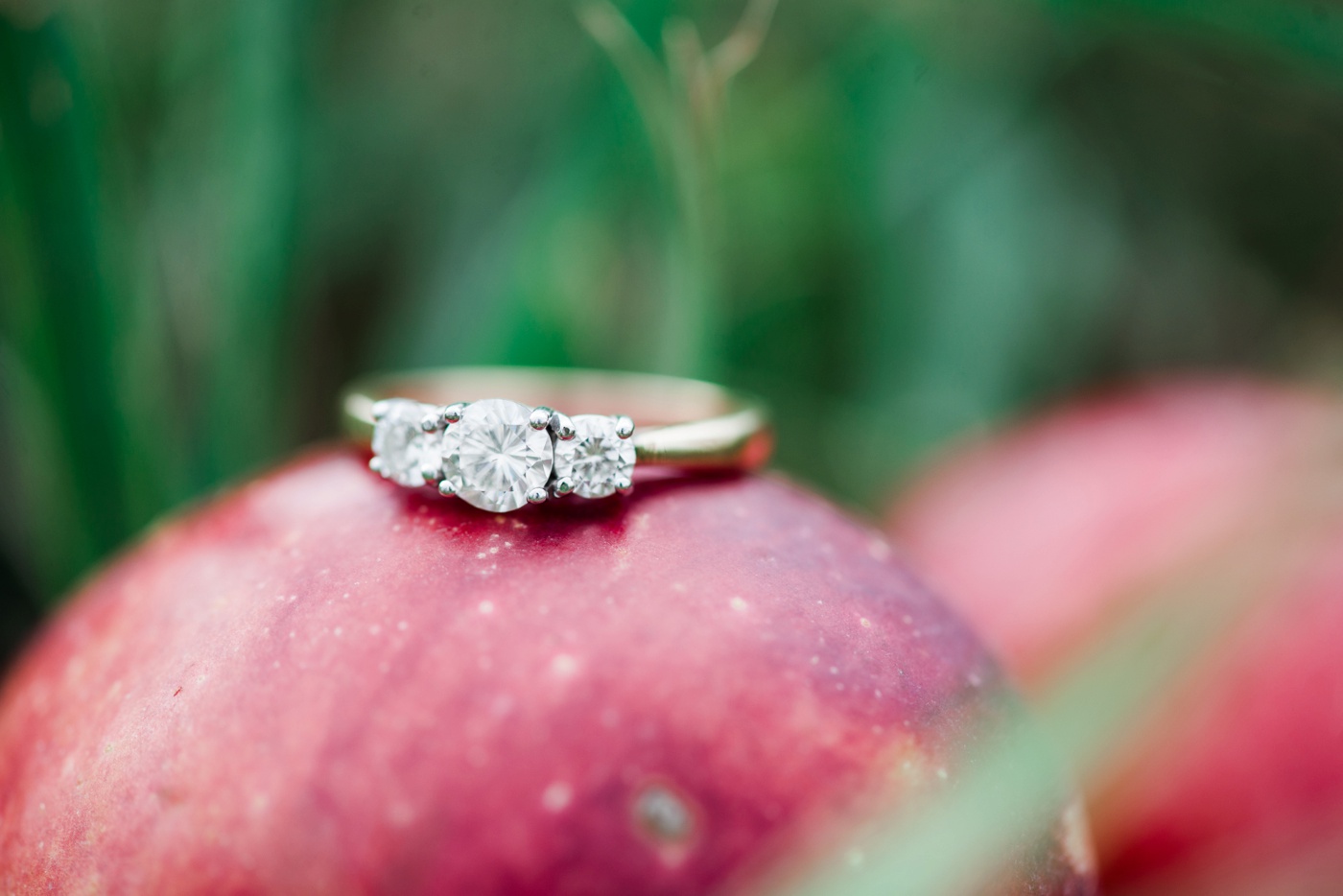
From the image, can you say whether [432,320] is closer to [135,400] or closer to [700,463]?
[135,400]

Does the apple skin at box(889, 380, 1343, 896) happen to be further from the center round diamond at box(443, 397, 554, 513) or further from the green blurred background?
the center round diamond at box(443, 397, 554, 513)

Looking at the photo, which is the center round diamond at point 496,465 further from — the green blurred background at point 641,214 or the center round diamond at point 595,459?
the green blurred background at point 641,214

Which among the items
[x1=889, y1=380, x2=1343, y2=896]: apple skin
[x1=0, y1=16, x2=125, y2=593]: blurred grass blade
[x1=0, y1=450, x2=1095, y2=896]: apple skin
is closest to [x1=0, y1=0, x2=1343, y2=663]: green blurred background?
[x1=0, y1=16, x2=125, y2=593]: blurred grass blade

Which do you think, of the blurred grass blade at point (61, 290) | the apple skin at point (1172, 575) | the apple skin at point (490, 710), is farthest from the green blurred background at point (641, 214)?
the apple skin at point (490, 710)

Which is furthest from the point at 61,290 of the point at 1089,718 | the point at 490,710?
the point at 1089,718

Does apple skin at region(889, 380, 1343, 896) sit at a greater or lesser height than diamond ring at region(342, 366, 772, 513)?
lesser

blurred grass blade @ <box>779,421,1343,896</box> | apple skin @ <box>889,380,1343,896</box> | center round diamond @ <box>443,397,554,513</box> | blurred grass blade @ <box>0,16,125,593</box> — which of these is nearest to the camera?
blurred grass blade @ <box>779,421,1343,896</box>
